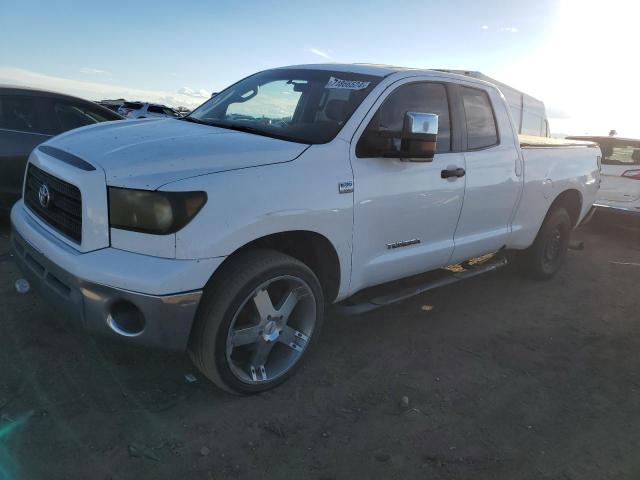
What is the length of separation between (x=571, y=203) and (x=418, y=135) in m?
3.54

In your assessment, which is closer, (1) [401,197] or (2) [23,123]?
(1) [401,197]

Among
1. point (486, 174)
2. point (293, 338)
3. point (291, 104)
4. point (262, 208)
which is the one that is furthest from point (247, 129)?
point (486, 174)

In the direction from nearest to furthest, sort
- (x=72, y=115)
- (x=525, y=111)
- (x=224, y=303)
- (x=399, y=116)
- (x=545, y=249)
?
(x=224, y=303) → (x=399, y=116) → (x=545, y=249) → (x=72, y=115) → (x=525, y=111)

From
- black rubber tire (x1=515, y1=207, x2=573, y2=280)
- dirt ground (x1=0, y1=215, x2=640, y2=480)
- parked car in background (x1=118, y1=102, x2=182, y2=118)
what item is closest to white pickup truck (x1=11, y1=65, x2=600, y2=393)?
dirt ground (x1=0, y1=215, x2=640, y2=480)

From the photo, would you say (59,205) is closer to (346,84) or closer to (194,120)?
(194,120)

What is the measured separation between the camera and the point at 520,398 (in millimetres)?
3311

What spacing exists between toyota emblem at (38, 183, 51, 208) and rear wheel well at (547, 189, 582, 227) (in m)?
4.71

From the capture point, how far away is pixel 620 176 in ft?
26.6

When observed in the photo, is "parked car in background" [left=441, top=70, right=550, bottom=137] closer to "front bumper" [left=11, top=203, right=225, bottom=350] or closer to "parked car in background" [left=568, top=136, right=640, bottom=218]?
"parked car in background" [left=568, top=136, right=640, bottom=218]

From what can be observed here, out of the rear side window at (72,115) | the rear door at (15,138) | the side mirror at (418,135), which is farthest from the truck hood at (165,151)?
the rear side window at (72,115)

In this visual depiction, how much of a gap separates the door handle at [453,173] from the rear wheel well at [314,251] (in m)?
1.13

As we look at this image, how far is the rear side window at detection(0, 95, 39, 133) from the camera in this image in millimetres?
5309

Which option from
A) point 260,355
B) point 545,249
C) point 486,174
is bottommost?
point 260,355

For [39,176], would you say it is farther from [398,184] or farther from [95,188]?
[398,184]
